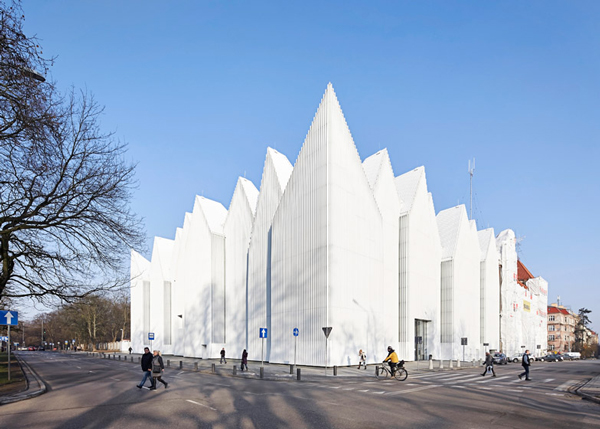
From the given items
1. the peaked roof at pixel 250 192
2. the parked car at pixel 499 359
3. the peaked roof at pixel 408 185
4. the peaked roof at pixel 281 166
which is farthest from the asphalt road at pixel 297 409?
the parked car at pixel 499 359

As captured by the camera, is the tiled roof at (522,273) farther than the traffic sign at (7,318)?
Yes

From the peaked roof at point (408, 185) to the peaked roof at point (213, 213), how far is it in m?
19.3

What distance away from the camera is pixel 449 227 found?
5734 centimetres

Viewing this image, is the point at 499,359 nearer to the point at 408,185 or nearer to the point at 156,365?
the point at 408,185

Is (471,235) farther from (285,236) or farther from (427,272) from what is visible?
(285,236)

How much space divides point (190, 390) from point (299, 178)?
2166 centimetres

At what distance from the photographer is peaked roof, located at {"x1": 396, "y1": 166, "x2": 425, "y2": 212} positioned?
46.2 m

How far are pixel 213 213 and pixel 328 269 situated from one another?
2405cm

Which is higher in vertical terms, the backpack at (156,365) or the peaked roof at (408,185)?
the peaked roof at (408,185)

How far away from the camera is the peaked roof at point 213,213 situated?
1992 inches

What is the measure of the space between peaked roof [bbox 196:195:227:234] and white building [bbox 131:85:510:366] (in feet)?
0.62

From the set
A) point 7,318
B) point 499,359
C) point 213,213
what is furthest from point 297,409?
point 499,359

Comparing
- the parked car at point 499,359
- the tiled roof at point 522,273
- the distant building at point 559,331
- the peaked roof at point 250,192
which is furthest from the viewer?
the distant building at point 559,331

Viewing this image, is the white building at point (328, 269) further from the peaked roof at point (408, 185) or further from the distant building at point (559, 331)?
the distant building at point (559, 331)
